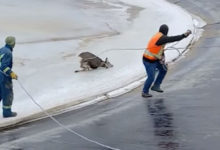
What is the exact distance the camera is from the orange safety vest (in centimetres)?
1240

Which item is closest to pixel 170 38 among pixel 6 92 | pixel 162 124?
pixel 162 124

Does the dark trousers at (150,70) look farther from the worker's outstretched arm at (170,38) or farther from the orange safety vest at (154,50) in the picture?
the worker's outstretched arm at (170,38)

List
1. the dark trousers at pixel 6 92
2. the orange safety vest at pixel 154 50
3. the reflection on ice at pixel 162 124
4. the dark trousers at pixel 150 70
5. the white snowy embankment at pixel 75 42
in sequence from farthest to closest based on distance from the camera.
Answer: the white snowy embankment at pixel 75 42 → the dark trousers at pixel 150 70 → the orange safety vest at pixel 154 50 → the dark trousers at pixel 6 92 → the reflection on ice at pixel 162 124

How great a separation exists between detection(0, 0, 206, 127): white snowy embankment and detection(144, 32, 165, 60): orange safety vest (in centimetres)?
151

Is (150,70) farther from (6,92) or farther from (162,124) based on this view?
(6,92)

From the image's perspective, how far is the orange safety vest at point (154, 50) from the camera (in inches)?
488

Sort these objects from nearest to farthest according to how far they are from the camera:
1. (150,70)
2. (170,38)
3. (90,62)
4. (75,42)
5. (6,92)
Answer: (6,92)
(170,38)
(150,70)
(90,62)
(75,42)

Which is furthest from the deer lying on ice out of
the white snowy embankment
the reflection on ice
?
the reflection on ice

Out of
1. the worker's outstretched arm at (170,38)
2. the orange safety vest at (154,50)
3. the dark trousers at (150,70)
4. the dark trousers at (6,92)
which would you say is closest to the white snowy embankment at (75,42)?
the dark trousers at (6,92)

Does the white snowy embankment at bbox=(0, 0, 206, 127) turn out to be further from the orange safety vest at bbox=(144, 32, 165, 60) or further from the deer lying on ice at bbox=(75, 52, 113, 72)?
the orange safety vest at bbox=(144, 32, 165, 60)

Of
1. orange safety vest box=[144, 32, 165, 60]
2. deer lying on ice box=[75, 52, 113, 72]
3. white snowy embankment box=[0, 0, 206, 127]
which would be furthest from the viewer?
deer lying on ice box=[75, 52, 113, 72]

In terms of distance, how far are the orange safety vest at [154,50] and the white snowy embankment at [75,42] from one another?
4.96ft

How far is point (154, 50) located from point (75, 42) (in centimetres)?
807

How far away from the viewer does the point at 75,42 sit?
20.2 metres
